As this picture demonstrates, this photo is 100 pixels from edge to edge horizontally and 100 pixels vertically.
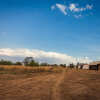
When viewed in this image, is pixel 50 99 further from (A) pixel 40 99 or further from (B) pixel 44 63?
(B) pixel 44 63

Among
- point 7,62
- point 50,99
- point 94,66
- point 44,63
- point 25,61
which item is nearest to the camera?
point 50,99

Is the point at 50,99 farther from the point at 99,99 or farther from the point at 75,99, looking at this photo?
the point at 99,99

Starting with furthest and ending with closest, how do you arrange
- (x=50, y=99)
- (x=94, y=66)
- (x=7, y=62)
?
(x=7, y=62), (x=94, y=66), (x=50, y=99)

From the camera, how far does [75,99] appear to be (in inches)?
277

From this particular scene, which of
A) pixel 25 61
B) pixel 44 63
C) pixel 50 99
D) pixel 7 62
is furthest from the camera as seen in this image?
pixel 44 63

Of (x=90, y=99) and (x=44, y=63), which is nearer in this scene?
(x=90, y=99)

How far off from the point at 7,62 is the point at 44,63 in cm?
4115

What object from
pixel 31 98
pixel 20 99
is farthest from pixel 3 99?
pixel 31 98

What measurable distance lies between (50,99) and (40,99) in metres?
0.54

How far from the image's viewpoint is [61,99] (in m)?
6.89

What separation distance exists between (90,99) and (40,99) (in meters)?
2.72

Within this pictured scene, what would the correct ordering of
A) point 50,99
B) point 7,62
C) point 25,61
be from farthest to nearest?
point 25,61 → point 7,62 → point 50,99

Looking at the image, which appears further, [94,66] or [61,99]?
[94,66]

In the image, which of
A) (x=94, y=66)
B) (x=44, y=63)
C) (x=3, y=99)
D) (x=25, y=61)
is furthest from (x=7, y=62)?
(x=3, y=99)
